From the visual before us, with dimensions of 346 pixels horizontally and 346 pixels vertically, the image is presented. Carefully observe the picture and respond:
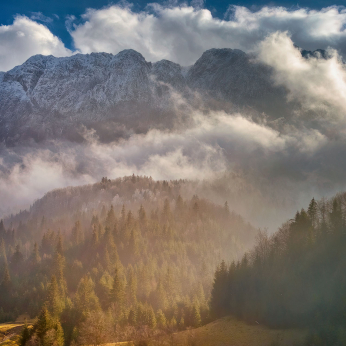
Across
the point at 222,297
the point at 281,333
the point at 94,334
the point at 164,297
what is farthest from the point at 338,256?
the point at 94,334

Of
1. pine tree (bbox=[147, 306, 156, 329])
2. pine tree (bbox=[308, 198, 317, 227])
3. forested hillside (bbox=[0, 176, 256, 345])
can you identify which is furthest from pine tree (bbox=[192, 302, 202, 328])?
pine tree (bbox=[308, 198, 317, 227])

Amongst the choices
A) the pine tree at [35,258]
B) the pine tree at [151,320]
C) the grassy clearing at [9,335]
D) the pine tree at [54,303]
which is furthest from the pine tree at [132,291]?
the pine tree at [35,258]

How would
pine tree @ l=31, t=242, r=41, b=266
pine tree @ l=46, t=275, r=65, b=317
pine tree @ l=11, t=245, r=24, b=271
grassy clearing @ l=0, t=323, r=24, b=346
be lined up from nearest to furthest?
grassy clearing @ l=0, t=323, r=24, b=346
pine tree @ l=46, t=275, r=65, b=317
pine tree @ l=31, t=242, r=41, b=266
pine tree @ l=11, t=245, r=24, b=271

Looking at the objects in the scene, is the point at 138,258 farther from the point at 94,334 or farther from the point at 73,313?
the point at 94,334

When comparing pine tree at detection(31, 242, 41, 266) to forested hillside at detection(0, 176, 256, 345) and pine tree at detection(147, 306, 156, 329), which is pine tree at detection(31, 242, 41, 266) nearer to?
forested hillside at detection(0, 176, 256, 345)

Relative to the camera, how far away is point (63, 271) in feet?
537

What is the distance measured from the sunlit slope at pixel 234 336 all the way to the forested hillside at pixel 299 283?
12.2 feet

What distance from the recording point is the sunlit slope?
7975 cm

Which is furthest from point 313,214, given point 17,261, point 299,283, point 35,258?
point 17,261

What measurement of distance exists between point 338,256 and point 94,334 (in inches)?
3289

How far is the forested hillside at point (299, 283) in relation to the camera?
263 feet

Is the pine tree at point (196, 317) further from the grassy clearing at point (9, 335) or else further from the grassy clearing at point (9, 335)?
the grassy clearing at point (9, 335)

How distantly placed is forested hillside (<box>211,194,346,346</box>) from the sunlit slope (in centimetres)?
372

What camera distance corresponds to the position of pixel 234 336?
Answer: 87312 millimetres
